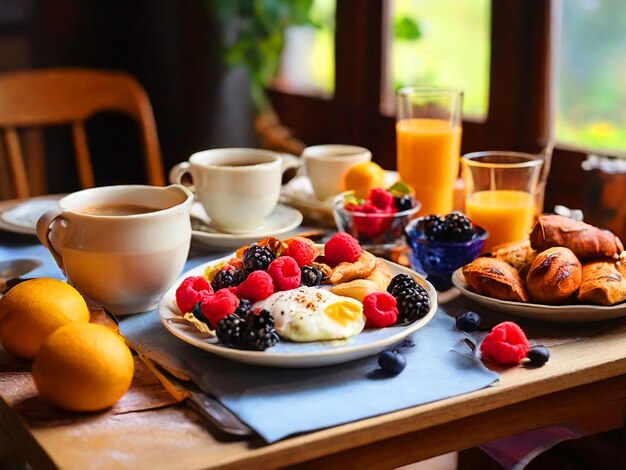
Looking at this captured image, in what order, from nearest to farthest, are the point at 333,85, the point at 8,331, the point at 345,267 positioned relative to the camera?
the point at 8,331, the point at 345,267, the point at 333,85

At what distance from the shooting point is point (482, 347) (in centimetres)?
Result: 98

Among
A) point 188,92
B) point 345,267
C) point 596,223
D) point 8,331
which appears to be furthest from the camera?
point 188,92

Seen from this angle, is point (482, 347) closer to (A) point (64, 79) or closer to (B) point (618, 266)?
(B) point (618, 266)

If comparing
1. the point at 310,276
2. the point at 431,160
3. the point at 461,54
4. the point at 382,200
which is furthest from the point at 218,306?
the point at 461,54

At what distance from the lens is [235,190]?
1.40 m

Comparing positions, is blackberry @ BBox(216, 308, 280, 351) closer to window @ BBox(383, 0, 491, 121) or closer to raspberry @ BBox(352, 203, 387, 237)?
raspberry @ BBox(352, 203, 387, 237)

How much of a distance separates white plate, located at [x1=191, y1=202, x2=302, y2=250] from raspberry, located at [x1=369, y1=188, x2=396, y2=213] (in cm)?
16

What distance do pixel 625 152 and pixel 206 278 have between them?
1.13 metres

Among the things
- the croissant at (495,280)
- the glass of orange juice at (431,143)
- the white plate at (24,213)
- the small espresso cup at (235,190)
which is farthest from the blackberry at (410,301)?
the white plate at (24,213)

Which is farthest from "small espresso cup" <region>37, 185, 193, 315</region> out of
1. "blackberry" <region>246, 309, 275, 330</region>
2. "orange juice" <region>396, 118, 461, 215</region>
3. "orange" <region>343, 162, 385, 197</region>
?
"orange juice" <region>396, 118, 461, 215</region>

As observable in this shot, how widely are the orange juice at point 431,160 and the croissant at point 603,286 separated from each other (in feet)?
1.63

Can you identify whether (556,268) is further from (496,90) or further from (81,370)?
(496,90)

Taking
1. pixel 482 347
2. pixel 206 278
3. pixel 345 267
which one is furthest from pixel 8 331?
pixel 482 347

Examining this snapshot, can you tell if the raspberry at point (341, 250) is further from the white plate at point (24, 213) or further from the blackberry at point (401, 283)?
the white plate at point (24, 213)
